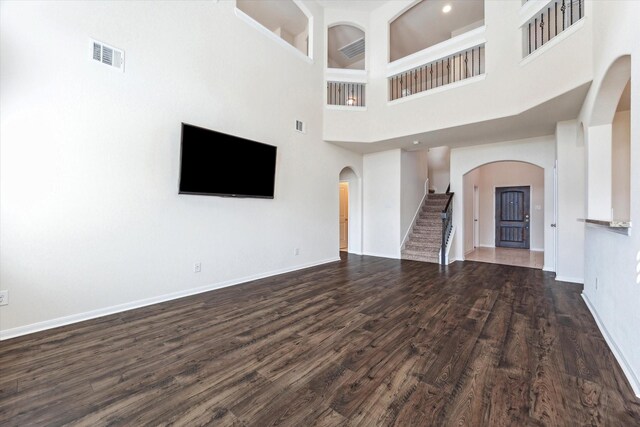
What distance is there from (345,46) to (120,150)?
6.58 meters

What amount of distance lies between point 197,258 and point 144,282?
682 mm

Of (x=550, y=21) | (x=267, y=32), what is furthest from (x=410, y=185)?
(x=267, y=32)

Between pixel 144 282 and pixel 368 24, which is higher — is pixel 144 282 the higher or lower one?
the lower one

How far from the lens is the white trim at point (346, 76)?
5867 mm

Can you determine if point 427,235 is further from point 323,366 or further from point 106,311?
point 106,311

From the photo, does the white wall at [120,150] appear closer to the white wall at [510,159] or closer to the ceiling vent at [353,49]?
the ceiling vent at [353,49]

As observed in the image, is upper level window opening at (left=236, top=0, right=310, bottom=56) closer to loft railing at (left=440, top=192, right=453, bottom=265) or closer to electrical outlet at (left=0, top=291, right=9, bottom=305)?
loft railing at (left=440, top=192, right=453, bottom=265)

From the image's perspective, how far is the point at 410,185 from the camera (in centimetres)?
698

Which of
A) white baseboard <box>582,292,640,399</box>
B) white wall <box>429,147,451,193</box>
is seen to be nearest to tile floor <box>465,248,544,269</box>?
white wall <box>429,147,451,193</box>

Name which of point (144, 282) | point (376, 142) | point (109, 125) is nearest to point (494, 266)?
point (376, 142)

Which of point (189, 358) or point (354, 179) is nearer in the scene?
point (189, 358)

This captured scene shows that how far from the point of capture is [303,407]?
5.18 ft

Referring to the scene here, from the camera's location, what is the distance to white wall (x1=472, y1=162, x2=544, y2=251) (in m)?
8.04

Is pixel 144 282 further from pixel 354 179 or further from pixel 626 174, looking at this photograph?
pixel 626 174
